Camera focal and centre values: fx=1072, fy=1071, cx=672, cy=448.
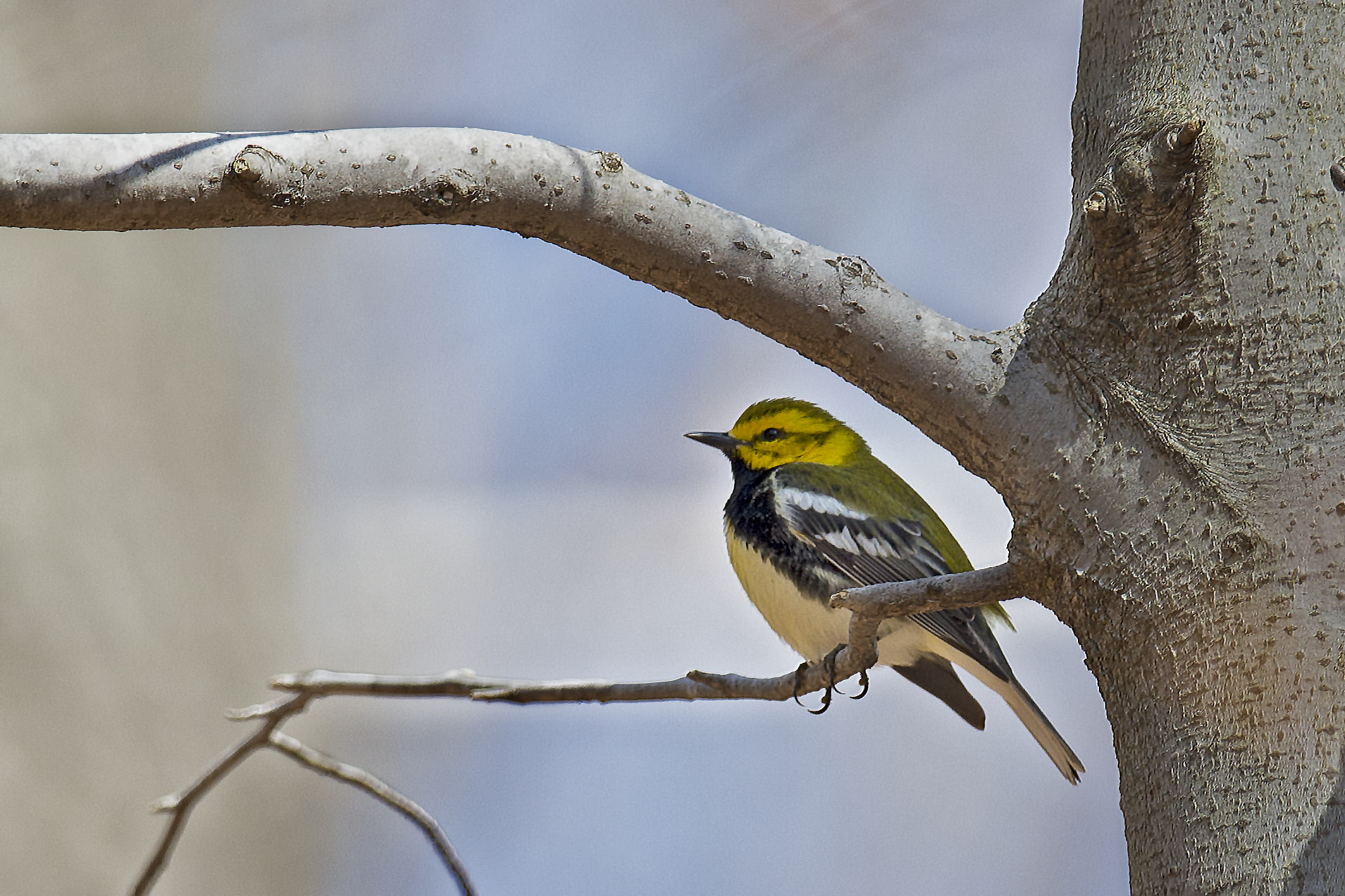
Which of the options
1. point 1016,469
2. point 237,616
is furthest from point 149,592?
point 1016,469

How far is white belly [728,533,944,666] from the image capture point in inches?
101

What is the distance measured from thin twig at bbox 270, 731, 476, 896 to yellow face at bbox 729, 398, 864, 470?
5.71 feet

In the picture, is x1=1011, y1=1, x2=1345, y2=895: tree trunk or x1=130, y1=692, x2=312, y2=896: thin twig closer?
x1=1011, y1=1, x2=1345, y2=895: tree trunk

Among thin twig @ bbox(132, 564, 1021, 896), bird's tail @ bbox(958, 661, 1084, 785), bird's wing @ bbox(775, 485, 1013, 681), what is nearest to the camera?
thin twig @ bbox(132, 564, 1021, 896)

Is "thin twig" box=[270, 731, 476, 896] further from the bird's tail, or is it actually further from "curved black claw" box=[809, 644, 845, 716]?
the bird's tail

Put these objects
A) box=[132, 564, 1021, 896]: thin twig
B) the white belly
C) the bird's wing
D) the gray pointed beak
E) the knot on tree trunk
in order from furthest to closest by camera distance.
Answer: the gray pointed beak < the white belly < the bird's wing < box=[132, 564, 1021, 896]: thin twig < the knot on tree trunk

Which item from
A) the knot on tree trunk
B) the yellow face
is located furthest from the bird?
the knot on tree trunk

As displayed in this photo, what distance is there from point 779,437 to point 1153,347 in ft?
6.70

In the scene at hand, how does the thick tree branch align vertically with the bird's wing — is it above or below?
below

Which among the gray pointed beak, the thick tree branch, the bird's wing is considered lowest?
the thick tree branch

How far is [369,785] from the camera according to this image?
142cm

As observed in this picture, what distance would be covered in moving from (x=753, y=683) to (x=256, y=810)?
2.07 metres

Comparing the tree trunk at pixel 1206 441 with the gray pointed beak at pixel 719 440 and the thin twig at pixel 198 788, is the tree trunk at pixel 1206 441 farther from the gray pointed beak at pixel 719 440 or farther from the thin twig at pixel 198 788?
the gray pointed beak at pixel 719 440

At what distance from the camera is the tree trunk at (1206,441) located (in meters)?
0.88
